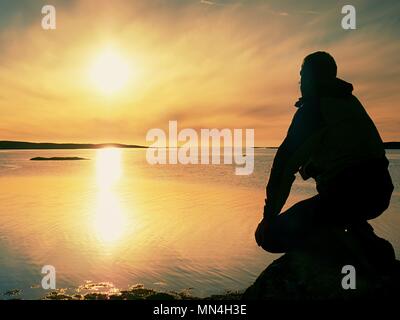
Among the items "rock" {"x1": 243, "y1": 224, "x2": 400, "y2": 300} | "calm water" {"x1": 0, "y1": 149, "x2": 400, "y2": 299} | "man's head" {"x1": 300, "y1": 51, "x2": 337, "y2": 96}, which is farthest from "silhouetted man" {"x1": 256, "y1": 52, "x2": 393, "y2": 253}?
"calm water" {"x1": 0, "y1": 149, "x2": 400, "y2": 299}

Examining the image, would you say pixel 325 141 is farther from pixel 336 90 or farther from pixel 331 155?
pixel 336 90

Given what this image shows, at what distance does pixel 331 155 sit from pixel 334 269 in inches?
68.0

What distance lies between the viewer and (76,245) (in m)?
16.9

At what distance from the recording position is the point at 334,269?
541cm

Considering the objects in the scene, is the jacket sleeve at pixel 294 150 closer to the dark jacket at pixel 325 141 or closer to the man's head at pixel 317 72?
the dark jacket at pixel 325 141

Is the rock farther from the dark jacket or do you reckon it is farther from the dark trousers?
the dark jacket

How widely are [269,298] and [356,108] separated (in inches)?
116

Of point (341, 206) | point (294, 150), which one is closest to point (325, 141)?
point (294, 150)

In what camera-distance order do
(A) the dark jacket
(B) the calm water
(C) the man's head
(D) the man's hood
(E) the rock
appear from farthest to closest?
(B) the calm water
(E) the rock
(C) the man's head
(D) the man's hood
(A) the dark jacket

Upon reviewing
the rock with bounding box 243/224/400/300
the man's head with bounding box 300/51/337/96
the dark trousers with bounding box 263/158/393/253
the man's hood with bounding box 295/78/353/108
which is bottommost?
the rock with bounding box 243/224/400/300

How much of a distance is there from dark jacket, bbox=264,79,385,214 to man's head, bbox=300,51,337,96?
0.46ft

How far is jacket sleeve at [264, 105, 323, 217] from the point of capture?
4.69m
